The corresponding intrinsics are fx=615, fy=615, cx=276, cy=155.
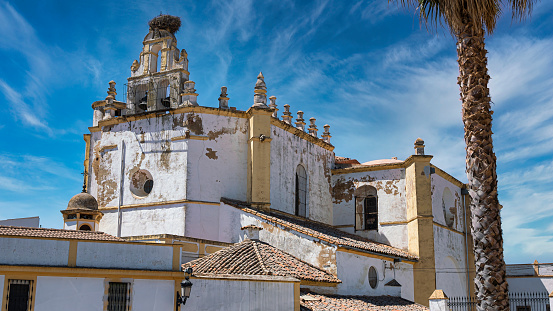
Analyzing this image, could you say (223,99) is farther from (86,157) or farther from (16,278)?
(16,278)

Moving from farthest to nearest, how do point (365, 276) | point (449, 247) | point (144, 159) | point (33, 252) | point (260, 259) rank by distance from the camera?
1. point (449, 247)
2. point (144, 159)
3. point (365, 276)
4. point (260, 259)
5. point (33, 252)

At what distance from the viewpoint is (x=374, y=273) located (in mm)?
24594

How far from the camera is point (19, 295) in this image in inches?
572

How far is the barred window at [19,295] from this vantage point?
14.4 metres

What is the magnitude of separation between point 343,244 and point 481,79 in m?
10.4

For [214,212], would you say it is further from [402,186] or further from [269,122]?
[402,186]

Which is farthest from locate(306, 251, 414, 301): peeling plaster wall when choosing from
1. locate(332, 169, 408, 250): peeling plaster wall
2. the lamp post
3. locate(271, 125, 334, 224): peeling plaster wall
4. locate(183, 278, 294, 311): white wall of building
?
the lamp post

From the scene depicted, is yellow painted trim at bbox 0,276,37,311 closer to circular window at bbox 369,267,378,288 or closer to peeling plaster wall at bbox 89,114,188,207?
peeling plaster wall at bbox 89,114,188,207

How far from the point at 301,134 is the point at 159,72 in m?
7.26

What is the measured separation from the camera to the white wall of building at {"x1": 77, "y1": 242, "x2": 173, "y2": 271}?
50.8 ft

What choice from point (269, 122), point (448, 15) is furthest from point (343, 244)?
point (448, 15)

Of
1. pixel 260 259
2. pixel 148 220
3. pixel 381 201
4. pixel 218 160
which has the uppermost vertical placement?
pixel 218 160

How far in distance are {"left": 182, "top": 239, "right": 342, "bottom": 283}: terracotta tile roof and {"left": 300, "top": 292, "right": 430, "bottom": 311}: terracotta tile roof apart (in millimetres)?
617

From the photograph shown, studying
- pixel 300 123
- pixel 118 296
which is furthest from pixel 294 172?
pixel 118 296
